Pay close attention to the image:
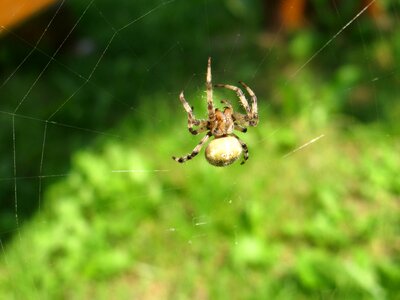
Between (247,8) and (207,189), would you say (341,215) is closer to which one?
(207,189)

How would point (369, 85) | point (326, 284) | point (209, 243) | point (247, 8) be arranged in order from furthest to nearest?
point (247, 8) → point (369, 85) → point (209, 243) → point (326, 284)

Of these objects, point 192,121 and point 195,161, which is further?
point 195,161

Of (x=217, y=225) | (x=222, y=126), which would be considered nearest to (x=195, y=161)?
(x=217, y=225)

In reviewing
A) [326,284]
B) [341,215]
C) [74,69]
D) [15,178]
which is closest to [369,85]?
[341,215]

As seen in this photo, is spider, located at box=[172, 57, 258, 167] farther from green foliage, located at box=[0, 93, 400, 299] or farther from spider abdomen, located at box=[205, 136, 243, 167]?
green foliage, located at box=[0, 93, 400, 299]

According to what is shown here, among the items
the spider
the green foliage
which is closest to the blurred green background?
the green foliage

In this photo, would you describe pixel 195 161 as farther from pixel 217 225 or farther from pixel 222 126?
pixel 222 126
